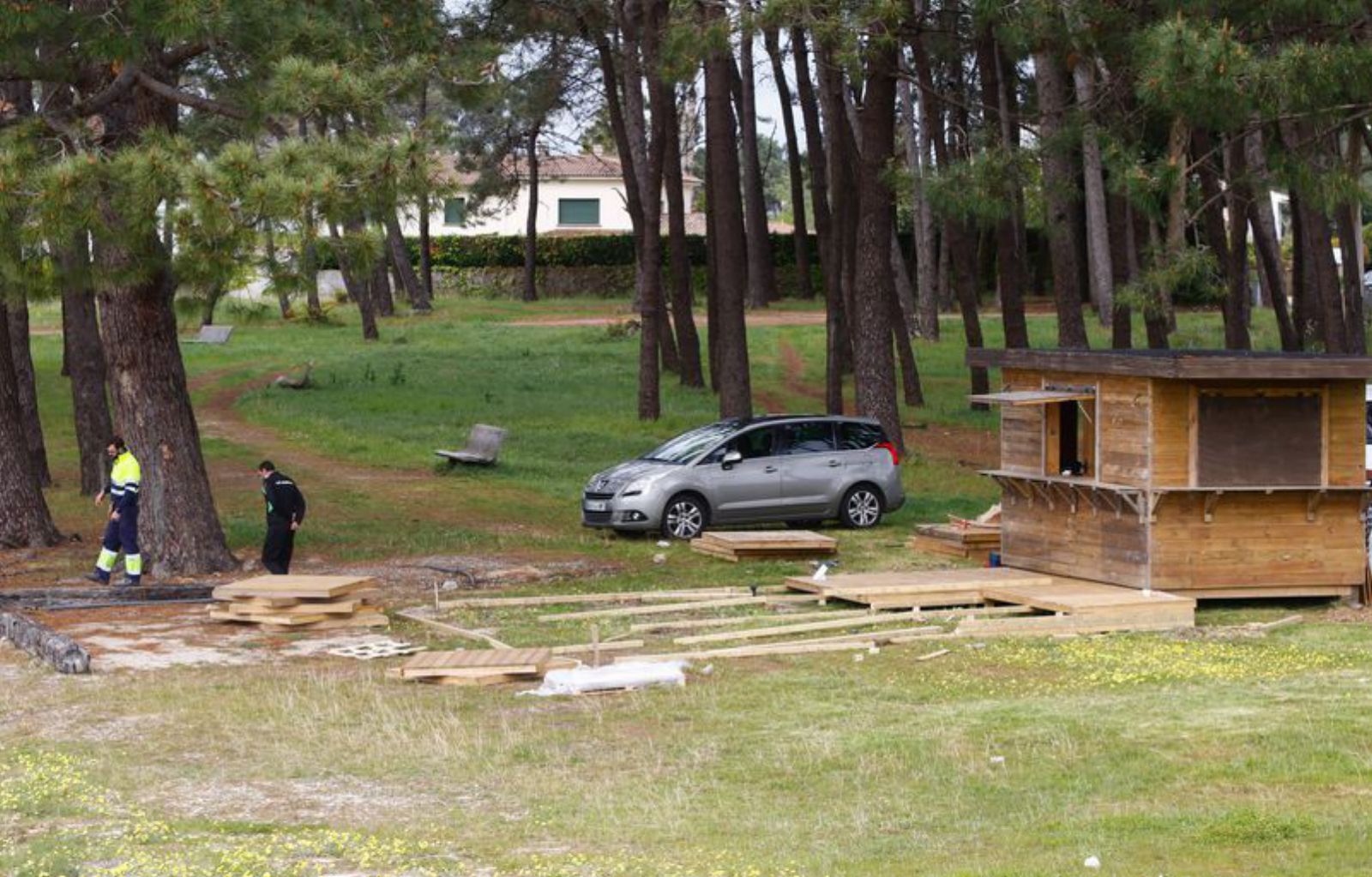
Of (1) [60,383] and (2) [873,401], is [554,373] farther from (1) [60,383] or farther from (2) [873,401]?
(2) [873,401]

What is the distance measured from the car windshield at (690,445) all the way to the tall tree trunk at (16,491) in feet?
27.2

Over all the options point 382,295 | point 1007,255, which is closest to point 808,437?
point 1007,255

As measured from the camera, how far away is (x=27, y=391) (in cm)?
3259

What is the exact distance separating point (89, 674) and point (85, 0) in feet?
26.7

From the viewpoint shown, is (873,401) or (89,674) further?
(873,401)

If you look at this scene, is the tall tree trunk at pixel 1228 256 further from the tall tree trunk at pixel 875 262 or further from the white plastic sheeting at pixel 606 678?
the white plastic sheeting at pixel 606 678

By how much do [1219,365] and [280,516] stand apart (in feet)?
34.5

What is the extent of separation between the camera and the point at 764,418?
27.5 m

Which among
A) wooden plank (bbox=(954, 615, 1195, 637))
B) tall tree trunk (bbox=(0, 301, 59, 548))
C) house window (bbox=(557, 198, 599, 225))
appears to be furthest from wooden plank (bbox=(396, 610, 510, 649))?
house window (bbox=(557, 198, 599, 225))

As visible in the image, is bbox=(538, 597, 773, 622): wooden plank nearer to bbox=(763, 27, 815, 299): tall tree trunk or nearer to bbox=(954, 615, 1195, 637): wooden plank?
bbox=(954, 615, 1195, 637): wooden plank

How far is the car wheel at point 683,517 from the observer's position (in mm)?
26281

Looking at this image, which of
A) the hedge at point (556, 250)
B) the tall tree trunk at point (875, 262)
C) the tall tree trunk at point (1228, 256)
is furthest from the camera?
the hedge at point (556, 250)

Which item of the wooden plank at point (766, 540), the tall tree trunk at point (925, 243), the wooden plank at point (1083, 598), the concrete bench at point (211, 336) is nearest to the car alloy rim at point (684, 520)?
the wooden plank at point (766, 540)

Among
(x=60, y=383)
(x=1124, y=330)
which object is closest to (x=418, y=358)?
(x=60, y=383)
